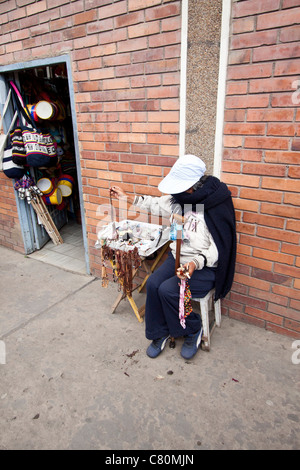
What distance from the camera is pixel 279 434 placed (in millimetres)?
1847

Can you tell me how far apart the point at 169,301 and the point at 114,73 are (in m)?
2.20

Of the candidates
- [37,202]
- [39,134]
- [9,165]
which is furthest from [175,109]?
[37,202]

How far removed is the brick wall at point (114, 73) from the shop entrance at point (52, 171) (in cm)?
42

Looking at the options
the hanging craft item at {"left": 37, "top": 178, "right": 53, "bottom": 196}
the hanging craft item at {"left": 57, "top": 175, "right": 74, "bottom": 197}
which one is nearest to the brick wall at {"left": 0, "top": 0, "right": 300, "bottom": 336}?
the hanging craft item at {"left": 37, "top": 178, "right": 53, "bottom": 196}

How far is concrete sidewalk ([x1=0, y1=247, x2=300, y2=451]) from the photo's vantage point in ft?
6.14

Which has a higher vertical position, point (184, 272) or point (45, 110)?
point (45, 110)

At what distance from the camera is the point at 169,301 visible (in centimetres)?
238

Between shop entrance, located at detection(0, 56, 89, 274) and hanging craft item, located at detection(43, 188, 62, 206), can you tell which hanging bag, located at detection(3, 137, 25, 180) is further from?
hanging craft item, located at detection(43, 188, 62, 206)

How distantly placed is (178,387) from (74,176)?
A: 412cm

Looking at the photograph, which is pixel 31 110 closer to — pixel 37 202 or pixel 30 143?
pixel 30 143

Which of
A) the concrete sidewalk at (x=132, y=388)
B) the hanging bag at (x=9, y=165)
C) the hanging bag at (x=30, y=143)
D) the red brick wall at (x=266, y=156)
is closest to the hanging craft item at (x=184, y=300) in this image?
the concrete sidewalk at (x=132, y=388)

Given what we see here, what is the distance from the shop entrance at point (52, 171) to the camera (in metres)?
4.08

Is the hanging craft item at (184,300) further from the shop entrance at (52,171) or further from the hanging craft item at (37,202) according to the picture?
the hanging craft item at (37,202)

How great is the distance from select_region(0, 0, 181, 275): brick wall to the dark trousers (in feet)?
3.30
